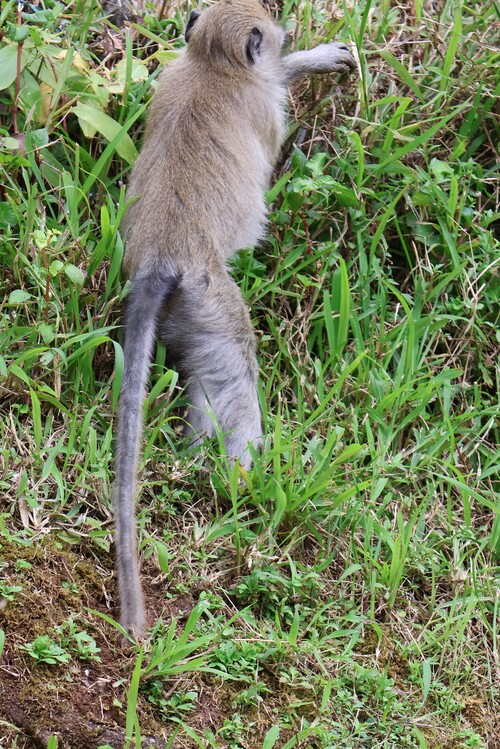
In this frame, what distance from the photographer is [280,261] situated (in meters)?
4.84

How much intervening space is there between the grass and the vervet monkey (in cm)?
14

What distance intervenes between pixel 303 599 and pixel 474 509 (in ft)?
3.76

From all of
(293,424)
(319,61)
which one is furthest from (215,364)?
(319,61)

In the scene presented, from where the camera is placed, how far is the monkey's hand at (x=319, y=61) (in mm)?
5043

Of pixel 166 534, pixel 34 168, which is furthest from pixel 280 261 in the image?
pixel 166 534

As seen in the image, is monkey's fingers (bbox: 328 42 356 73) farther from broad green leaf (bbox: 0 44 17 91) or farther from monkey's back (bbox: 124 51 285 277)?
broad green leaf (bbox: 0 44 17 91)

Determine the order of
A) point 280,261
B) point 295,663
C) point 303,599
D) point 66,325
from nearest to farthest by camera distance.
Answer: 1. point 295,663
2. point 303,599
3. point 66,325
4. point 280,261

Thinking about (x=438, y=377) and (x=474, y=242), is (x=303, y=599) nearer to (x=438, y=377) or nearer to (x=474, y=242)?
(x=438, y=377)

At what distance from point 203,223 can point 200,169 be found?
274 millimetres

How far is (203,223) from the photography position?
4348mm

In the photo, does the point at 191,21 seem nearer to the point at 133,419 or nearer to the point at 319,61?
the point at 319,61

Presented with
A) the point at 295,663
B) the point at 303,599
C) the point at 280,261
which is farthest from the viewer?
the point at 280,261

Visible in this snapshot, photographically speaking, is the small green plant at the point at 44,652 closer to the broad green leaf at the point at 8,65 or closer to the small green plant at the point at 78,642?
the small green plant at the point at 78,642

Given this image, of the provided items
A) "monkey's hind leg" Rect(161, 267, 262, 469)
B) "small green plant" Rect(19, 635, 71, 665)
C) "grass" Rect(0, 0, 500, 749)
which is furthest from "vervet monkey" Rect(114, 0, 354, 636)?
"small green plant" Rect(19, 635, 71, 665)
